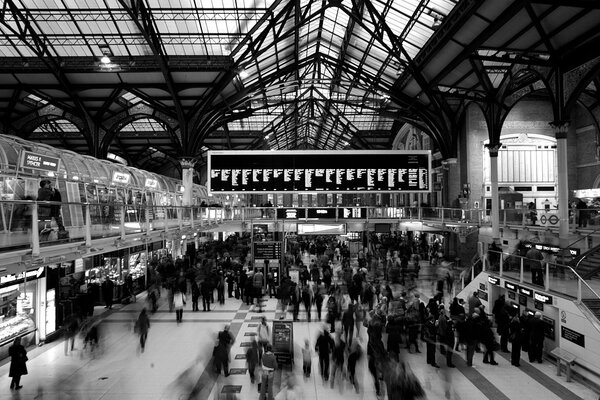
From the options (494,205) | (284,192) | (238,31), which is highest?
(238,31)

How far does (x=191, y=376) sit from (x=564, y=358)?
9.02 metres

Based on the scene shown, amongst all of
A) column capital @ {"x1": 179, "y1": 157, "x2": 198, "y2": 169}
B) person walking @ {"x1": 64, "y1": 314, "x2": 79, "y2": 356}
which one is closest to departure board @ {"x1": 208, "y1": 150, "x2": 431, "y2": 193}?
column capital @ {"x1": 179, "y1": 157, "x2": 198, "y2": 169}

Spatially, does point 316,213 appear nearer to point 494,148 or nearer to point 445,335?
point 494,148

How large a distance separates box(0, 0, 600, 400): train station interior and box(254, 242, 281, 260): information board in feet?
0.23

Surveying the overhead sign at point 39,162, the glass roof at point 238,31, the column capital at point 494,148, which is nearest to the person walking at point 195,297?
the overhead sign at point 39,162

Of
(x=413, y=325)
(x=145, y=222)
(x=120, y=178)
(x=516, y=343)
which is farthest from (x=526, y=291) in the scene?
(x=120, y=178)

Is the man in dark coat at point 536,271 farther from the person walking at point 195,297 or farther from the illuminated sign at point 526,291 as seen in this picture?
the person walking at point 195,297

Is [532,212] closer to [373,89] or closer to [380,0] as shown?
[380,0]

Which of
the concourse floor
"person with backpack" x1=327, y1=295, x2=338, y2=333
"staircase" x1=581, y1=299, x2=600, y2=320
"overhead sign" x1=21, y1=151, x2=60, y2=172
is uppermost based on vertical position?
"overhead sign" x1=21, y1=151, x2=60, y2=172

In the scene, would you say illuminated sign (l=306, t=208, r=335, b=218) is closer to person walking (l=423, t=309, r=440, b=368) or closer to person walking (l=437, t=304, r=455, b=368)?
person walking (l=423, t=309, r=440, b=368)

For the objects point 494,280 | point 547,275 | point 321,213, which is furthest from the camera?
point 321,213

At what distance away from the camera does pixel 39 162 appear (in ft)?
40.9

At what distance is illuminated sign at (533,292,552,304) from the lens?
1205 centimetres

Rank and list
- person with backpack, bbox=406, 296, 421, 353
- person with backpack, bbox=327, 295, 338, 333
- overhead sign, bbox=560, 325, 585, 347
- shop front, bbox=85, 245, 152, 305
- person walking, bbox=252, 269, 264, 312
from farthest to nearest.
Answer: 1. shop front, bbox=85, 245, 152, 305
2. person walking, bbox=252, 269, 264, 312
3. person with backpack, bbox=327, 295, 338, 333
4. person with backpack, bbox=406, 296, 421, 353
5. overhead sign, bbox=560, 325, 585, 347
